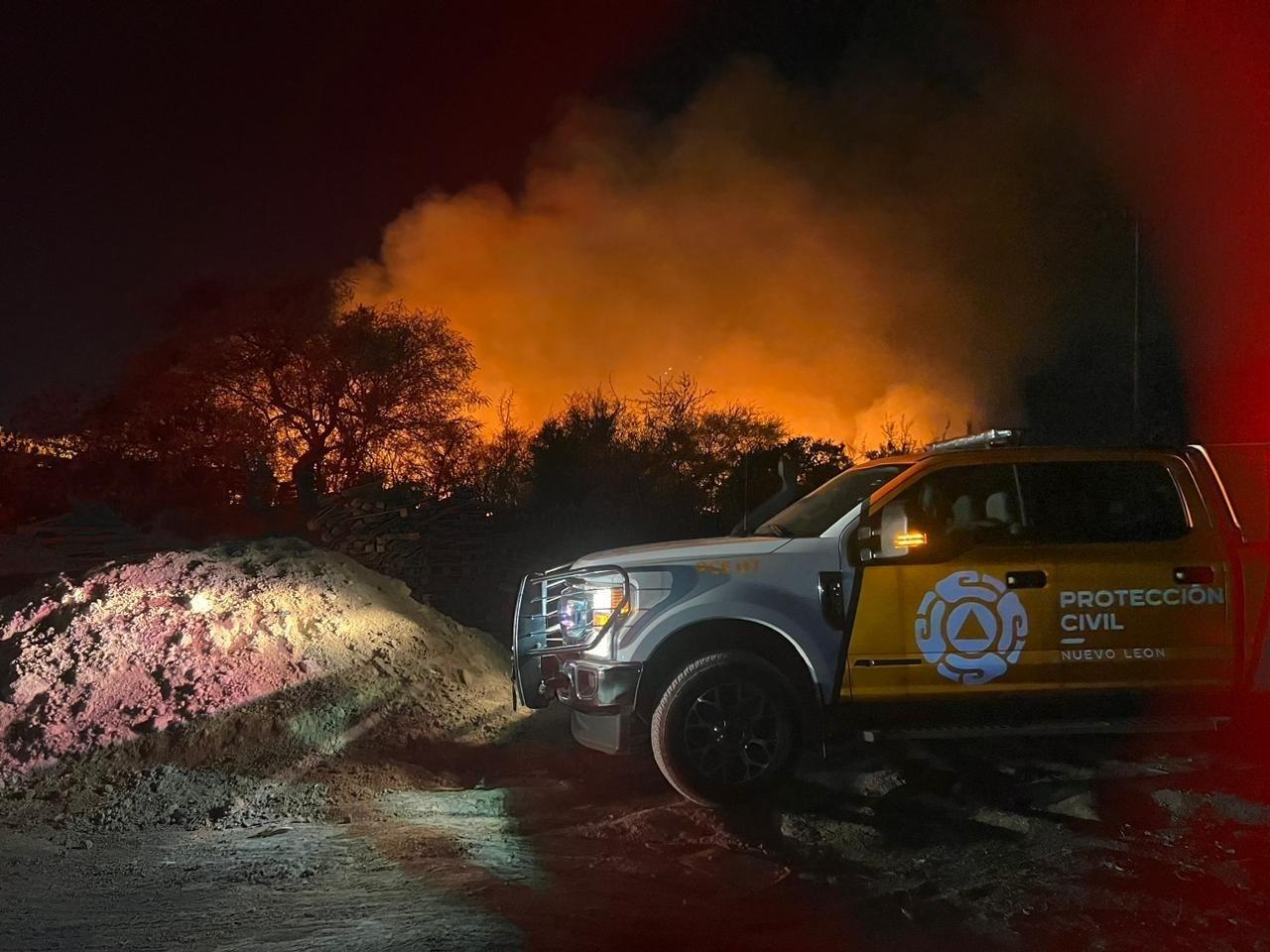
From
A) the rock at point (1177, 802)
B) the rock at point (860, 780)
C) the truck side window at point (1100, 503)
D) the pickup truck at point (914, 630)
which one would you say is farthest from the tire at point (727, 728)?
A: the rock at point (1177, 802)

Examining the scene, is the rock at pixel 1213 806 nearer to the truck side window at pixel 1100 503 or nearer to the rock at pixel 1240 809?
the rock at pixel 1240 809

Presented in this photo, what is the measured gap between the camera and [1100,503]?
7.04 meters

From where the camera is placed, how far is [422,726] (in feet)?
28.9

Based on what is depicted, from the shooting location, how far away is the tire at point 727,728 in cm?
654

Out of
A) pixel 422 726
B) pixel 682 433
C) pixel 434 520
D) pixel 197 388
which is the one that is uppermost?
pixel 197 388

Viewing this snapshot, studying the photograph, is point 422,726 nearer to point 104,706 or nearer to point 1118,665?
point 104,706

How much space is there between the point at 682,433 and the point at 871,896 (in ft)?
70.7

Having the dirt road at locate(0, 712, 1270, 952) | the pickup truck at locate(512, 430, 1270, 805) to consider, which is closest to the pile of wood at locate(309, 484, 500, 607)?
the dirt road at locate(0, 712, 1270, 952)

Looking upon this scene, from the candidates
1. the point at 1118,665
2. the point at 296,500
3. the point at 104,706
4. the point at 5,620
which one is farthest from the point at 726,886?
the point at 296,500

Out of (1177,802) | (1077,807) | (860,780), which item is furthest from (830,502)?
(1177,802)

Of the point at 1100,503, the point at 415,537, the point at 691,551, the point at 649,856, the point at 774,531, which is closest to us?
the point at 649,856

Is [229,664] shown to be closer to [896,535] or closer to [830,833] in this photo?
[830,833]

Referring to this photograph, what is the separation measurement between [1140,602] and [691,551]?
257cm

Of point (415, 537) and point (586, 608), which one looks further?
point (415, 537)
